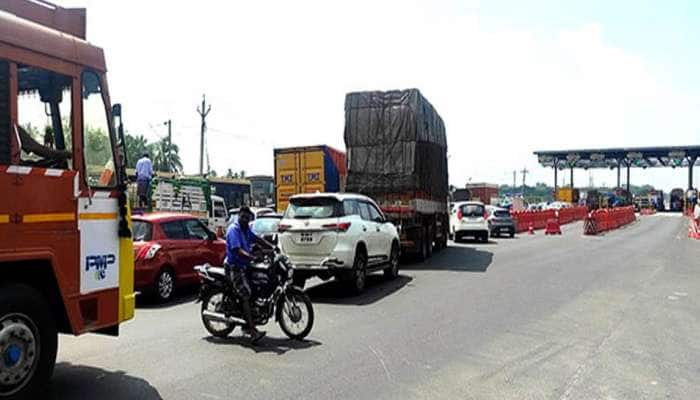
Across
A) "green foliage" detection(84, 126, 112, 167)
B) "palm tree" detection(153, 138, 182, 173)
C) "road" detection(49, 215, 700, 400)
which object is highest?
"palm tree" detection(153, 138, 182, 173)

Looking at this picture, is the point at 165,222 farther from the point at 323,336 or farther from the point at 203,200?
the point at 203,200

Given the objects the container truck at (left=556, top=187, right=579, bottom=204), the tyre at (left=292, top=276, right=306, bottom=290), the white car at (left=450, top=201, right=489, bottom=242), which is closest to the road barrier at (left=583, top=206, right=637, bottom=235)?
the white car at (left=450, top=201, right=489, bottom=242)

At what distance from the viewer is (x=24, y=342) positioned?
16.9 ft

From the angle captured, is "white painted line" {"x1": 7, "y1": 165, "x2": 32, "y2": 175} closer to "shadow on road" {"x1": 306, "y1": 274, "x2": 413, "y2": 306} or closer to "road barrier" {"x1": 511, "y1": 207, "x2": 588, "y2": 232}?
"shadow on road" {"x1": 306, "y1": 274, "x2": 413, "y2": 306}

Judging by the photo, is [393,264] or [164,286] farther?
[393,264]

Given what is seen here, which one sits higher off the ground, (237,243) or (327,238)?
(237,243)

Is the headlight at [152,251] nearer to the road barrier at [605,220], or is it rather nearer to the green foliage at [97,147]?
the green foliage at [97,147]

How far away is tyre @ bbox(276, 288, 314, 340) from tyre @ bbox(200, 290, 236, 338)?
2.07ft

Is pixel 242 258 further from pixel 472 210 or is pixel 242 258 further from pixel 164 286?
pixel 472 210

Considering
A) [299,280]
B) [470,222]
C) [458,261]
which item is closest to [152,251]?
[299,280]

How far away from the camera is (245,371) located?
6555 mm

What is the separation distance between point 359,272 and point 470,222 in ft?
50.8

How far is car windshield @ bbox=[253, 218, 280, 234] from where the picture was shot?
15.8 metres

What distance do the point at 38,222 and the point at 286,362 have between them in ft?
9.92
